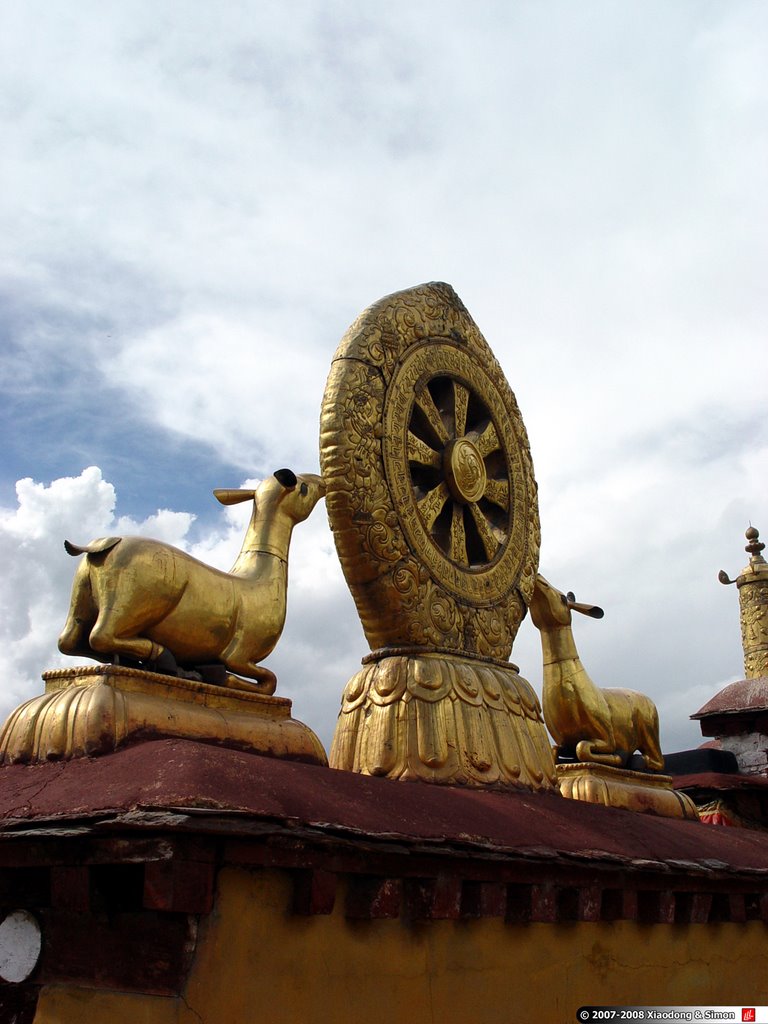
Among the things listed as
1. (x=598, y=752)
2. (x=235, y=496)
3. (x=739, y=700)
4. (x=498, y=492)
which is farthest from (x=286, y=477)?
(x=739, y=700)

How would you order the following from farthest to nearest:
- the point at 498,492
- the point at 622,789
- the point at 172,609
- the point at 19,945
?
the point at 498,492
the point at 622,789
the point at 172,609
the point at 19,945

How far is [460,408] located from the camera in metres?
8.86

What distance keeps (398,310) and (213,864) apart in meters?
5.21

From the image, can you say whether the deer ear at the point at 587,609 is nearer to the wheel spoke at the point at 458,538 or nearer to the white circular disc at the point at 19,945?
the wheel spoke at the point at 458,538

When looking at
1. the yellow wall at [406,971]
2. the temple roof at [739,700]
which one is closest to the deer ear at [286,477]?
the yellow wall at [406,971]

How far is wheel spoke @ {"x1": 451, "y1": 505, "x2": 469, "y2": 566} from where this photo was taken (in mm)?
8414

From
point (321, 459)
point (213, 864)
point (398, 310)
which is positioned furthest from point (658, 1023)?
point (398, 310)

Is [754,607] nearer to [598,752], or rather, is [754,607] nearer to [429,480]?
[598,752]

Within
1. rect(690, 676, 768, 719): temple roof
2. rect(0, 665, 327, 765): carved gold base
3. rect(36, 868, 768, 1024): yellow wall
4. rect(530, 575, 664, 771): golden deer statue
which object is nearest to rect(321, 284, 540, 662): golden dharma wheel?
rect(530, 575, 664, 771): golden deer statue

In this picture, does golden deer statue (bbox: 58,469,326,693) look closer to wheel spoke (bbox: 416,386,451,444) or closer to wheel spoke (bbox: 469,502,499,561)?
wheel spoke (bbox: 416,386,451,444)

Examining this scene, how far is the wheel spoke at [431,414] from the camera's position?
8.39 meters

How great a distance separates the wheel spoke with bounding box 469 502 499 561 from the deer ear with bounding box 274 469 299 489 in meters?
2.04

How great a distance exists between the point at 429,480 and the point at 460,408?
0.75 m

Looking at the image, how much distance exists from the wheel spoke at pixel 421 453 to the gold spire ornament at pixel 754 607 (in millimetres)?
11297
